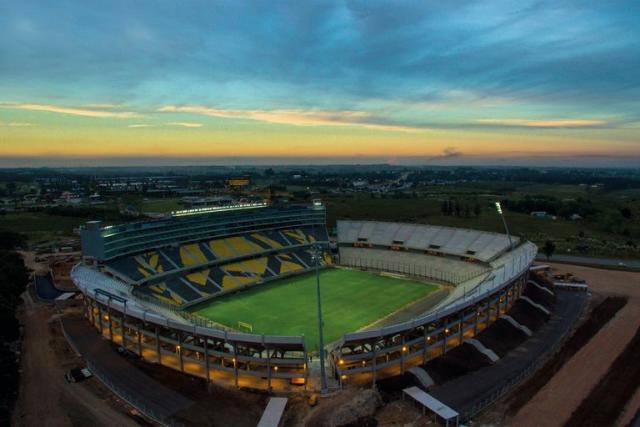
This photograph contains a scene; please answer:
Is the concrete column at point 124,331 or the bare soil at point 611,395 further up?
the concrete column at point 124,331

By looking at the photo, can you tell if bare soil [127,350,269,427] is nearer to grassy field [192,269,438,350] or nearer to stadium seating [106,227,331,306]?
grassy field [192,269,438,350]

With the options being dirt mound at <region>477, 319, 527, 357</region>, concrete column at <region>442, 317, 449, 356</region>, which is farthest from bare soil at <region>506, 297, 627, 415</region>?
concrete column at <region>442, 317, 449, 356</region>

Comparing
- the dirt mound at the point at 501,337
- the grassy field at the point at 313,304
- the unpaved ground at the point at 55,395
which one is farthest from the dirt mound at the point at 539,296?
the unpaved ground at the point at 55,395

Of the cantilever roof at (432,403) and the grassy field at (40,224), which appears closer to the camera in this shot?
the cantilever roof at (432,403)

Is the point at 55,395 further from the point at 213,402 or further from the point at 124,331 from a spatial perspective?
the point at 213,402

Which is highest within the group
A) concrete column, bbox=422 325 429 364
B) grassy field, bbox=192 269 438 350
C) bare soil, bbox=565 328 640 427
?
concrete column, bbox=422 325 429 364

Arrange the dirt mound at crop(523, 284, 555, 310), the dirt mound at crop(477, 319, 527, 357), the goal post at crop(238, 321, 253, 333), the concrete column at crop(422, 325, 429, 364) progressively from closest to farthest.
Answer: the concrete column at crop(422, 325, 429, 364), the dirt mound at crop(477, 319, 527, 357), the goal post at crop(238, 321, 253, 333), the dirt mound at crop(523, 284, 555, 310)

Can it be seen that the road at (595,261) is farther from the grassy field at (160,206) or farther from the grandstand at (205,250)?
the grassy field at (160,206)
